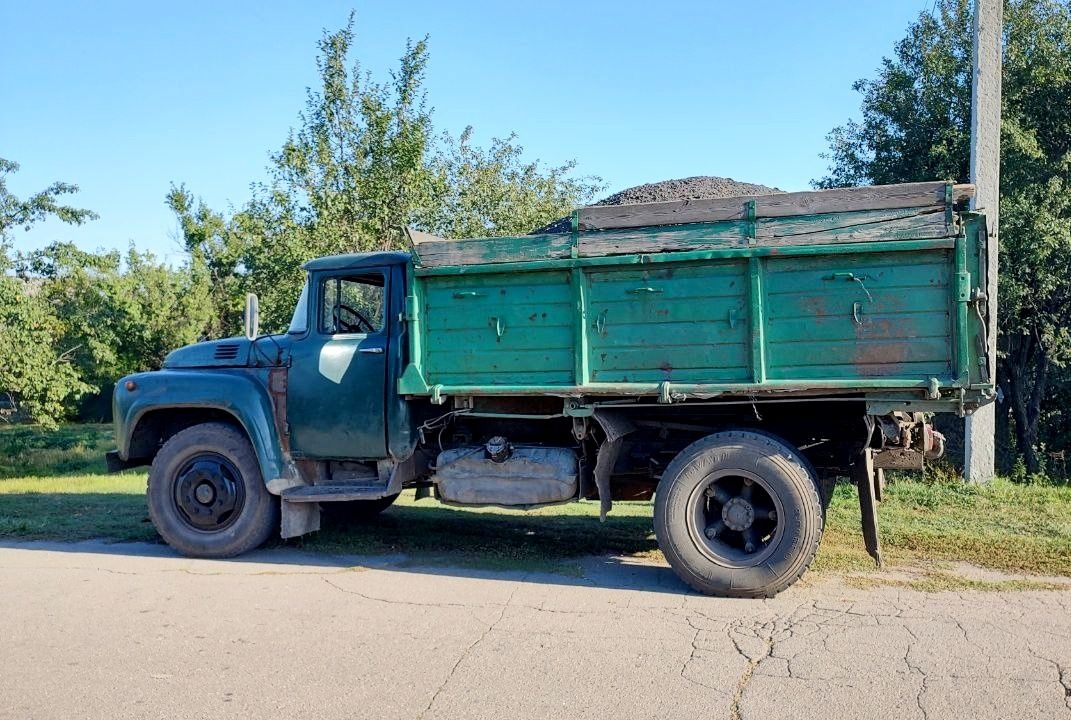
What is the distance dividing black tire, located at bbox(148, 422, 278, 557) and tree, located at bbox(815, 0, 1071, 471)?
35.5 ft

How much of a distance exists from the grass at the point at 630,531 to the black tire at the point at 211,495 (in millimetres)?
634

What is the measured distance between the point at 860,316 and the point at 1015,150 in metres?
9.32

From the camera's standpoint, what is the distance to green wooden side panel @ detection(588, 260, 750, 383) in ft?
20.1

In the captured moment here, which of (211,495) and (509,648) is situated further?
(211,495)

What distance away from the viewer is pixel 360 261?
296 inches

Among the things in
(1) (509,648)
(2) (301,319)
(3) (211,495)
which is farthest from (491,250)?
(3) (211,495)

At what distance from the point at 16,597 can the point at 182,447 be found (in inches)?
69.9

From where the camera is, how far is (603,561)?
283 inches

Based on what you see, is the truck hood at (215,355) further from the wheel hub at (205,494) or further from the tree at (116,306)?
the tree at (116,306)

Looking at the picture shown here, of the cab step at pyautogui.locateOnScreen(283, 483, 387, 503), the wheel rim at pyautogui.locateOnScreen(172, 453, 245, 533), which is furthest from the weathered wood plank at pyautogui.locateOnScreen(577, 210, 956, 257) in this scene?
the wheel rim at pyautogui.locateOnScreen(172, 453, 245, 533)

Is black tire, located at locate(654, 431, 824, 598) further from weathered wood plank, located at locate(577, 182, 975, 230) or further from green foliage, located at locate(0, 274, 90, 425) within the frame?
green foliage, located at locate(0, 274, 90, 425)

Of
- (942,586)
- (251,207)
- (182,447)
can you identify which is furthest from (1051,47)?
(182,447)

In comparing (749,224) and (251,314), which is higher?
(749,224)

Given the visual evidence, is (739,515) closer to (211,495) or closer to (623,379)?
(623,379)
